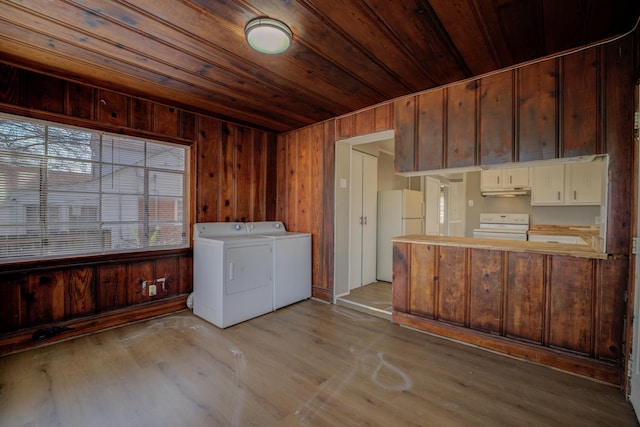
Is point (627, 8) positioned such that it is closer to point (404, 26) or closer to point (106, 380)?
point (404, 26)

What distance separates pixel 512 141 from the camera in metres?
2.34

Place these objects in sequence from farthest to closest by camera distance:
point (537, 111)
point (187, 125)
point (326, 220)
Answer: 1. point (326, 220)
2. point (187, 125)
3. point (537, 111)

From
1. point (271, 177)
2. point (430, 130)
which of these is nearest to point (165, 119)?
point (271, 177)

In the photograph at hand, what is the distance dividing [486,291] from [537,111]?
1.55 meters

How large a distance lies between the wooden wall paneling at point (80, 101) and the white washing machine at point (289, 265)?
6.66 feet

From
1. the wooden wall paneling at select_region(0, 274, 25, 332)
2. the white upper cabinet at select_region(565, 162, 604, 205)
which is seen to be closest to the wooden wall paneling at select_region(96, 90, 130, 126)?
the wooden wall paneling at select_region(0, 274, 25, 332)

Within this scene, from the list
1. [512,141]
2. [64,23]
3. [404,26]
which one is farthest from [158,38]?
[512,141]

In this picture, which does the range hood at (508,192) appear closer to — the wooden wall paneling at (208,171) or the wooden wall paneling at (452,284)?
the wooden wall paneling at (452,284)

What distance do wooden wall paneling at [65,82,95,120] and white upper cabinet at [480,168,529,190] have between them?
5.41m

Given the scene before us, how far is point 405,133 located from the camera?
2.94m

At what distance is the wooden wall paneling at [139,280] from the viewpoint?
9.75 feet

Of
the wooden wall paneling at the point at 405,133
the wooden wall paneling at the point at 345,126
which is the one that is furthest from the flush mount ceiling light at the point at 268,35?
the wooden wall paneling at the point at 345,126

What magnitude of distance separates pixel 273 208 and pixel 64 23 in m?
2.92

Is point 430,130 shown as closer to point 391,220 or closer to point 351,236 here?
point 351,236
